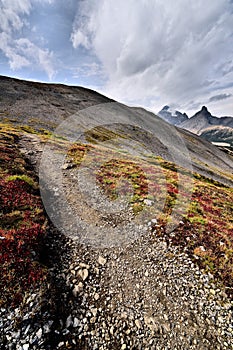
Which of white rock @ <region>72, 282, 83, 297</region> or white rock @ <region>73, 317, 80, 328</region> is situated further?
white rock @ <region>72, 282, 83, 297</region>

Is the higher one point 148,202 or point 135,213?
point 148,202

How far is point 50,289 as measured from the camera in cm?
701

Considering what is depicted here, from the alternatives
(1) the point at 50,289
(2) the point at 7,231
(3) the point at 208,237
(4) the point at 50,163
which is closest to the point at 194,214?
(3) the point at 208,237

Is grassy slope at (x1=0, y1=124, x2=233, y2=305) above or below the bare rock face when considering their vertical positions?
below

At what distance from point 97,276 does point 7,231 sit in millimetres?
4973

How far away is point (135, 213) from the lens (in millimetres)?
13289

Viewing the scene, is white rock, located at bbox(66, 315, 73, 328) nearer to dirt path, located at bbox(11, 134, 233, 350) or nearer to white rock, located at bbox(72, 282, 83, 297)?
dirt path, located at bbox(11, 134, 233, 350)

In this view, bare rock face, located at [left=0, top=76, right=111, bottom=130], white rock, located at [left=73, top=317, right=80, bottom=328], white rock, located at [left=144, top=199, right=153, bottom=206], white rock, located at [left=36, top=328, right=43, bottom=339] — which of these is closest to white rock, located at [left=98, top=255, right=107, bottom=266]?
white rock, located at [left=73, top=317, right=80, bottom=328]

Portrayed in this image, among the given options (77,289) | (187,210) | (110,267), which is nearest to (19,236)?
(77,289)

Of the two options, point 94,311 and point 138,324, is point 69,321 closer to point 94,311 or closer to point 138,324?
point 94,311

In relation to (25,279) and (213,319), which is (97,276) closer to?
(25,279)

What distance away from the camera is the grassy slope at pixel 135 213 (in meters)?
7.08

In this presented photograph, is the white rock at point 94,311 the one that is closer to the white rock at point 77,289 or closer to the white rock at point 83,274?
the white rock at point 77,289

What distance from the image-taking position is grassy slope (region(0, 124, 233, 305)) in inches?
279
